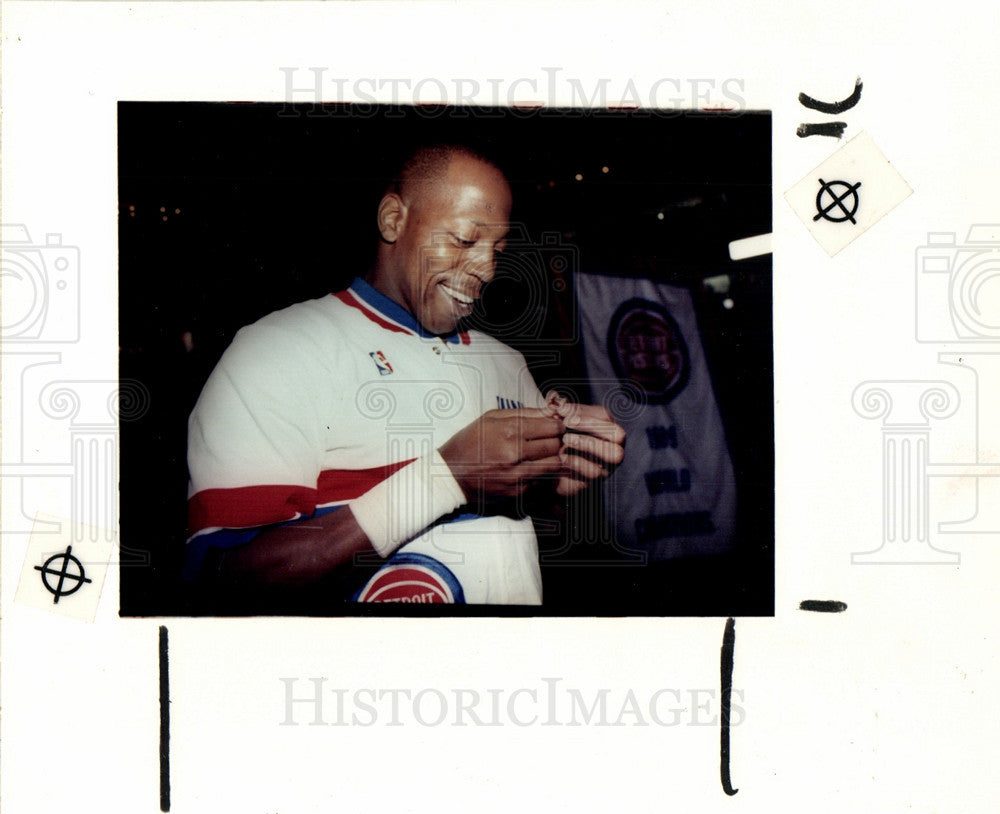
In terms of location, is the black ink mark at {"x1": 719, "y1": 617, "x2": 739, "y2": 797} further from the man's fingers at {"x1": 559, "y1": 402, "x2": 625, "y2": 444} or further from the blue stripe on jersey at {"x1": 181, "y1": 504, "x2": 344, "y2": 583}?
the blue stripe on jersey at {"x1": 181, "y1": 504, "x2": 344, "y2": 583}

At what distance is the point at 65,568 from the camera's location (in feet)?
5.32

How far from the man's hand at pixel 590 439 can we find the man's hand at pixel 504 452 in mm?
13

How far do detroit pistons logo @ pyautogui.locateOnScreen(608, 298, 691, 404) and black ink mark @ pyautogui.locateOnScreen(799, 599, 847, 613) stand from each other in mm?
441

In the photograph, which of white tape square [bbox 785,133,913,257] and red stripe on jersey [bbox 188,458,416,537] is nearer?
red stripe on jersey [bbox 188,458,416,537]

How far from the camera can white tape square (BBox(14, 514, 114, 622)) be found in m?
1.62

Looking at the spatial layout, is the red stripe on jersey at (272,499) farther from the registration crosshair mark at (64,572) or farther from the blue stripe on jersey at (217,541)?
the registration crosshair mark at (64,572)

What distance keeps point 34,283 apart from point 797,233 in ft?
4.48

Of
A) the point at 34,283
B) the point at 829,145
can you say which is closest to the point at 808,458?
the point at 829,145

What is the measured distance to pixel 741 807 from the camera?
5.34ft

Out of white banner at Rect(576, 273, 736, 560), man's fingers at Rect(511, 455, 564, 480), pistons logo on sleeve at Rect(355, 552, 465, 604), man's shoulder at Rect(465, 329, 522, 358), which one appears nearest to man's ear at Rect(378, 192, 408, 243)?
man's shoulder at Rect(465, 329, 522, 358)

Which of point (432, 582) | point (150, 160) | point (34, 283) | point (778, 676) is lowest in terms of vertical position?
point (778, 676)

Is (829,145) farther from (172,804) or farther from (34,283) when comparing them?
(172,804)

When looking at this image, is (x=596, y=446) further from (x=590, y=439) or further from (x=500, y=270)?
(x=500, y=270)

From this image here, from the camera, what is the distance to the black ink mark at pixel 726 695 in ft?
5.35
